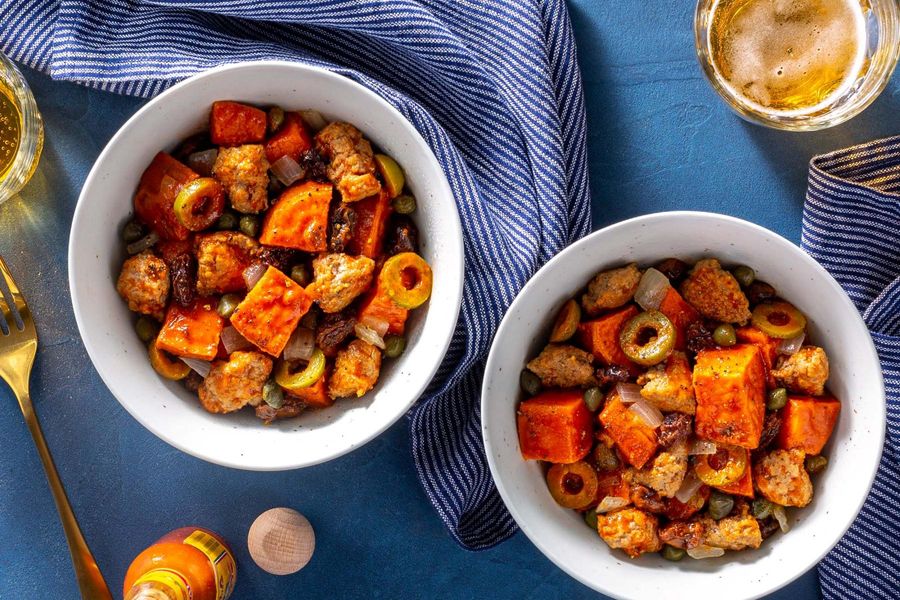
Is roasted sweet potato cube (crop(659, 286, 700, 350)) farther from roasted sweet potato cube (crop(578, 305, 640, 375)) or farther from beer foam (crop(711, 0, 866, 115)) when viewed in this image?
beer foam (crop(711, 0, 866, 115))

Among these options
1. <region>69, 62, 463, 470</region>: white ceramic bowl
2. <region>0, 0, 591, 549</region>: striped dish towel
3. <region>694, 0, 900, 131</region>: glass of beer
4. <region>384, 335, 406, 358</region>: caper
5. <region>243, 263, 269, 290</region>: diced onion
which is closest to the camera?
<region>69, 62, 463, 470</region>: white ceramic bowl

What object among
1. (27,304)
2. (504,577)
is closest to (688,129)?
(504,577)

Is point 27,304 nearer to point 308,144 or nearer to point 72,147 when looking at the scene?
point 72,147

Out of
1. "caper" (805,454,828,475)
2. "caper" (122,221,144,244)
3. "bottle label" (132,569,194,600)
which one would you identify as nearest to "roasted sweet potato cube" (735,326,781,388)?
"caper" (805,454,828,475)

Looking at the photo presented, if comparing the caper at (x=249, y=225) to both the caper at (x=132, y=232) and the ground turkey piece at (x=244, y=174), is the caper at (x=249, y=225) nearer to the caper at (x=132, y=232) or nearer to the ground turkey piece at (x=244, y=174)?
the ground turkey piece at (x=244, y=174)

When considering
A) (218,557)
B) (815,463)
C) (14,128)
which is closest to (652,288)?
(815,463)
